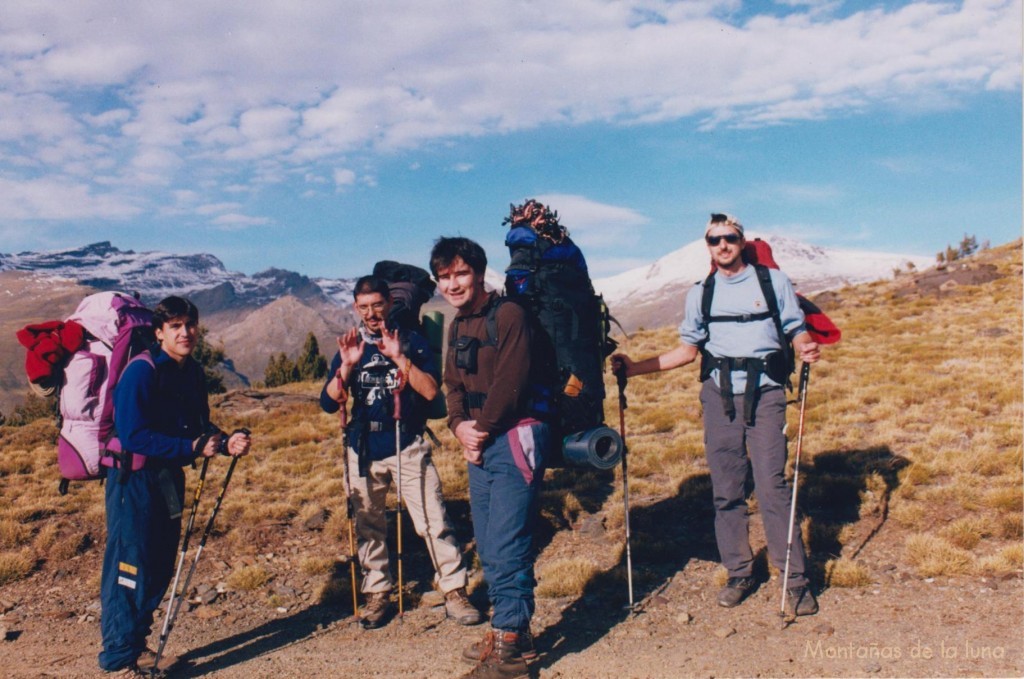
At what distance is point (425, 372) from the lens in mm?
5590

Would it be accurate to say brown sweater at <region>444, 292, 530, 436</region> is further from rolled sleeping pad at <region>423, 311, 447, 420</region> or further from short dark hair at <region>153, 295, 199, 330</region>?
short dark hair at <region>153, 295, 199, 330</region>

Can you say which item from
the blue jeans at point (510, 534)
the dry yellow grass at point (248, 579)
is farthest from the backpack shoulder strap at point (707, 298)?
the dry yellow grass at point (248, 579)

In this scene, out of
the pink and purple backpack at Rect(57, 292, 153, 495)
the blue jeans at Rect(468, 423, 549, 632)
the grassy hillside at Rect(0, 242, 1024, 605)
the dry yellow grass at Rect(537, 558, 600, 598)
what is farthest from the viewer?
the grassy hillside at Rect(0, 242, 1024, 605)

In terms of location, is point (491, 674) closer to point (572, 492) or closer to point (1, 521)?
point (572, 492)

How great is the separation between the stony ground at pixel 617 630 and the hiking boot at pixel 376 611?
2.9 inches

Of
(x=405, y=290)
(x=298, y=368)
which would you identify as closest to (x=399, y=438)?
(x=405, y=290)

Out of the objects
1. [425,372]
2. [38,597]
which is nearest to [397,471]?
[425,372]

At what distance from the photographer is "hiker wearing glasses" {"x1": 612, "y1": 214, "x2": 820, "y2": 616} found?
5289 mm

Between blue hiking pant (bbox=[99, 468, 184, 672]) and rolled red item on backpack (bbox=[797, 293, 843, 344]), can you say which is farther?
rolled red item on backpack (bbox=[797, 293, 843, 344])

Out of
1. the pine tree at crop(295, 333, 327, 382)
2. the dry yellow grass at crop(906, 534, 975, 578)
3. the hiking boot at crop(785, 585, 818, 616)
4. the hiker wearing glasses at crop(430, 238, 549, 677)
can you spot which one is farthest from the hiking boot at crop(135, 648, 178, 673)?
the pine tree at crop(295, 333, 327, 382)

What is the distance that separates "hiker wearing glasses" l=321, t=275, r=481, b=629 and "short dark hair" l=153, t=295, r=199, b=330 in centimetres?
A: 123

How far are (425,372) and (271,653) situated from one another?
8.24 feet

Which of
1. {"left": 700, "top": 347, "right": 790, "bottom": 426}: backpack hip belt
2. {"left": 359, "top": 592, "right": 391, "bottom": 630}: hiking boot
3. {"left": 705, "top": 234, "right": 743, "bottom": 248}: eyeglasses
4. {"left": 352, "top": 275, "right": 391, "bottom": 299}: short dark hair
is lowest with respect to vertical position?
{"left": 359, "top": 592, "right": 391, "bottom": 630}: hiking boot

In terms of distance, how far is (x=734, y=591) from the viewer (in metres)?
5.65
